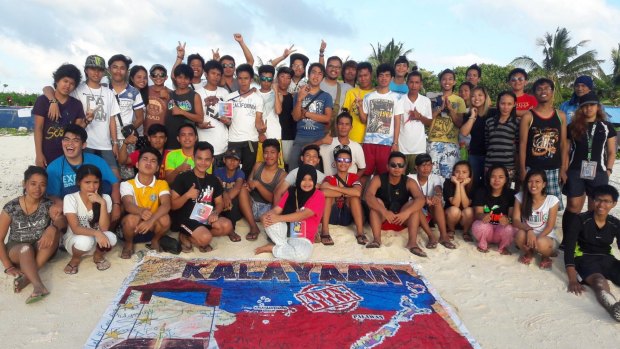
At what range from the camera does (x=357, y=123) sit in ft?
20.6

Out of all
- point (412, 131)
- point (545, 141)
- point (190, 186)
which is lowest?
point (190, 186)

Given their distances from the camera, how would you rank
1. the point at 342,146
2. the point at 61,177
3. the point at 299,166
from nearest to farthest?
the point at 61,177
the point at 299,166
the point at 342,146

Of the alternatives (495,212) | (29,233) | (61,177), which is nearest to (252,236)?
(61,177)

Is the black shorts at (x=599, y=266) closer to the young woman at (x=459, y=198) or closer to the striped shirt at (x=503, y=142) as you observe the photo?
the young woman at (x=459, y=198)

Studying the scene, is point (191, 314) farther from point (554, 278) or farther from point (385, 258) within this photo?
point (554, 278)

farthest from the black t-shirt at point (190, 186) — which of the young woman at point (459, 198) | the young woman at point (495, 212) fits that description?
the young woman at point (495, 212)

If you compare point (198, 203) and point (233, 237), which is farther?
point (233, 237)

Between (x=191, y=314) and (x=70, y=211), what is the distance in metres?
1.70

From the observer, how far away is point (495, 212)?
213 inches

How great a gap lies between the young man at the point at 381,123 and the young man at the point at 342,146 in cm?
21

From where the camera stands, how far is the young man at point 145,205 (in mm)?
4723

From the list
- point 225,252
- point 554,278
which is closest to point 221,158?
point 225,252

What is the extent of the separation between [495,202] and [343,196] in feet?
6.12

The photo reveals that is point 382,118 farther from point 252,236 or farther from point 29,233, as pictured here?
point 29,233
